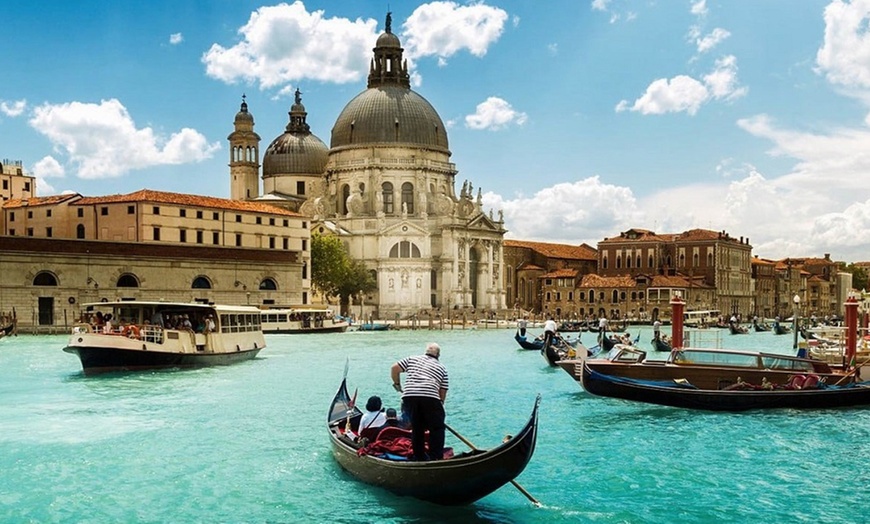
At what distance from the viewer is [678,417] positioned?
17469mm

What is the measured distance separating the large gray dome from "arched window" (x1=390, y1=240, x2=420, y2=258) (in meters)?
8.30

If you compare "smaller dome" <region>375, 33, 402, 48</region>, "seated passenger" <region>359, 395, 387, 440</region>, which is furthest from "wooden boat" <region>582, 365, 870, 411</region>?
"smaller dome" <region>375, 33, 402, 48</region>

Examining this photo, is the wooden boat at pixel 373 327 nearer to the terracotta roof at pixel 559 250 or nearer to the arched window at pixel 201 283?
the arched window at pixel 201 283

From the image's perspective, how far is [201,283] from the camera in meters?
48.1

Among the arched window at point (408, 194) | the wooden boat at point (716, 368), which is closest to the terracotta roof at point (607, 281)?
the arched window at point (408, 194)

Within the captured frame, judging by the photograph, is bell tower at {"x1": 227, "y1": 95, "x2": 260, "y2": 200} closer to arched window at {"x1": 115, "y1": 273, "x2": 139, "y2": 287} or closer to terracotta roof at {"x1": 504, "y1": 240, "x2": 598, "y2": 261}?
→ terracotta roof at {"x1": 504, "y1": 240, "x2": 598, "y2": 261}

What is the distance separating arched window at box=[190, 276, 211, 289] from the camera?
4772 cm

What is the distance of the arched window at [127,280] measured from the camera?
45.2 meters

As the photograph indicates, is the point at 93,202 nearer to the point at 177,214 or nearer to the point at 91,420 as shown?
the point at 177,214

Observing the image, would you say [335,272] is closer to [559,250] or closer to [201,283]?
[201,283]

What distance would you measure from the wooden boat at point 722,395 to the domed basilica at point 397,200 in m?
51.7

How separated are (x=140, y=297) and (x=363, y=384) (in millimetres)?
24745

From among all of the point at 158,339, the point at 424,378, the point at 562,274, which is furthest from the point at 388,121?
the point at 424,378

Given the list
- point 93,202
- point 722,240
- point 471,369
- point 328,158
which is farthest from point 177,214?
point 722,240
